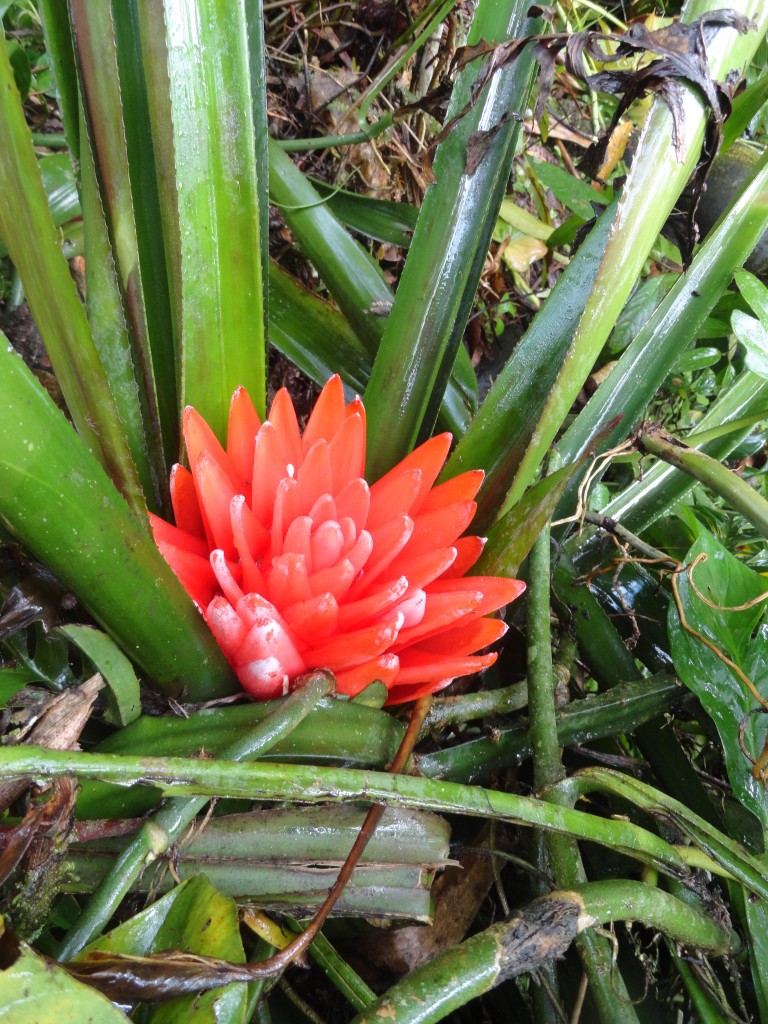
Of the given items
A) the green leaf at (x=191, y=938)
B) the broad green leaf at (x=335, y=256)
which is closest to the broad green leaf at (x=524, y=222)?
the broad green leaf at (x=335, y=256)

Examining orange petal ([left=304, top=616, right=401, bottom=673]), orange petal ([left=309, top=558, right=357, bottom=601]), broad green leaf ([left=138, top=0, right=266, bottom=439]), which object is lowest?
orange petal ([left=304, top=616, right=401, bottom=673])

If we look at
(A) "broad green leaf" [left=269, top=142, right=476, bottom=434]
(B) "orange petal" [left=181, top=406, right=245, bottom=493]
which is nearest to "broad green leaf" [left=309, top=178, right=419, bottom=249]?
(A) "broad green leaf" [left=269, top=142, right=476, bottom=434]

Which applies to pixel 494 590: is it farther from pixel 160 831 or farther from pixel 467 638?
pixel 160 831

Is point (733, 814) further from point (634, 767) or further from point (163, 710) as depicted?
point (163, 710)

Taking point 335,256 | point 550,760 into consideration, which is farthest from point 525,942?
point 335,256

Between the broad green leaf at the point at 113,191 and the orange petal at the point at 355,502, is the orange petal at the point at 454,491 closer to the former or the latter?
the orange petal at the point at 355,502

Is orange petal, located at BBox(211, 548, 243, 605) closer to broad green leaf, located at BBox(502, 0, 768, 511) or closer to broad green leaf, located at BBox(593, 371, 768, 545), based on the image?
broad green leaf, located at BBox(502, 0, 768, 511)
